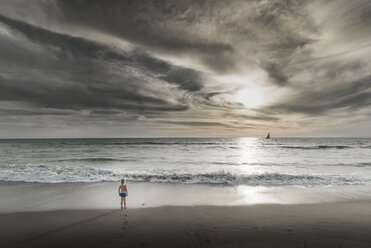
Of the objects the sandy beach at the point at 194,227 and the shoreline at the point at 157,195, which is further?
the shoreline at the point at 157,195

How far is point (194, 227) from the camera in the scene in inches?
241

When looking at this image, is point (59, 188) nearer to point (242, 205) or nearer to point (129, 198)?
point (129, 198)

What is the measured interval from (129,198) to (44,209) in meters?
3.80

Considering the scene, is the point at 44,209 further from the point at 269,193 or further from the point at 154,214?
the point at 269,193

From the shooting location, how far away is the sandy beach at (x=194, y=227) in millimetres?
5283

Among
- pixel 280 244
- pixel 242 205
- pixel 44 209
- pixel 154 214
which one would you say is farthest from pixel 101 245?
pixel 242 205

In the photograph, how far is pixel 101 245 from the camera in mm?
5148

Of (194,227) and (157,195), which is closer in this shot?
(194,227)

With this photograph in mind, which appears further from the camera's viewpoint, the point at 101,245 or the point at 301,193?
the point at 301,193

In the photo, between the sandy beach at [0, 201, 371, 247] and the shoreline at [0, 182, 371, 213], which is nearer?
the sandy beach at [0, 201, 371, 247]

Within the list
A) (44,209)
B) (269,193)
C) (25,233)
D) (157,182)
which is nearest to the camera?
(25,233)

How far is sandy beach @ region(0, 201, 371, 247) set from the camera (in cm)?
528

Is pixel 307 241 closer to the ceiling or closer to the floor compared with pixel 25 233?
closer to the floor

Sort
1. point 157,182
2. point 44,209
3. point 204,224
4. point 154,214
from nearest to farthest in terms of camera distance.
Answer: point 204,224 < point 154,214 < point 44,209 < point 157,182
